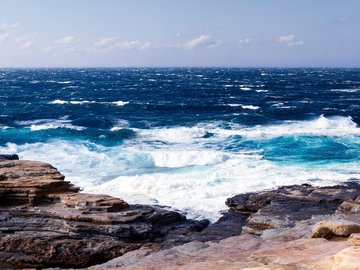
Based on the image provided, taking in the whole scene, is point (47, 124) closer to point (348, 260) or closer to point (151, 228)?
point (151, 228)

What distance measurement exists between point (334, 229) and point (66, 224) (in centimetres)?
1145

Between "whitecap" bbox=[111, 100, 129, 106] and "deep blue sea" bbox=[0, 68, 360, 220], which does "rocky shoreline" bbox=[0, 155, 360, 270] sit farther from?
"whitecap" bbox=[111, 100, 129, 106]

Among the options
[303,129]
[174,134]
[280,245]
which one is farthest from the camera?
[303,129]

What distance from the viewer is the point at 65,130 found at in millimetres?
54156

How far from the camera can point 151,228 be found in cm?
2097

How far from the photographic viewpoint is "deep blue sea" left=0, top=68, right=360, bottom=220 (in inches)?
1201

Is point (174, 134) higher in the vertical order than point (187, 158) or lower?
higher

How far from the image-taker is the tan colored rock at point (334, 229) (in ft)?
45.4

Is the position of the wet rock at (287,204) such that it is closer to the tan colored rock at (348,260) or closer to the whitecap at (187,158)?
the tan colored rock at (348,260)

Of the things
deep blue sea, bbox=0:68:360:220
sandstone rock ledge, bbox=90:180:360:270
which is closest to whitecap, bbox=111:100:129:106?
deep blue sea, bbox=0:68:360:220

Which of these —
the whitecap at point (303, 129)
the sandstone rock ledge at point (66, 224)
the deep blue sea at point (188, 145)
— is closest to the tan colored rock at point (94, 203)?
the sandstone rock ledge at point (66, 224)

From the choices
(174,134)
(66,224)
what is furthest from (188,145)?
(66,224)

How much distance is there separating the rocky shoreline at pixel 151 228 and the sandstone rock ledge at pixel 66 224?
40mm

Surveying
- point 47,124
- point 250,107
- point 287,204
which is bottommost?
point 287,204
